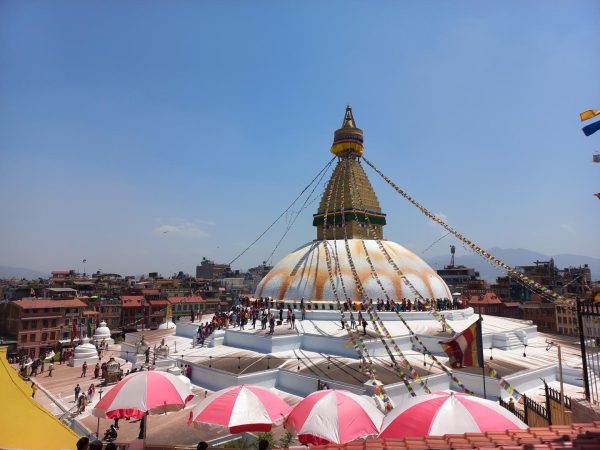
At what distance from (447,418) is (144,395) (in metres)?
5.19

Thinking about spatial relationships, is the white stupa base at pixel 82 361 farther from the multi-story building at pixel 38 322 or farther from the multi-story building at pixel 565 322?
the multi-story building at pixel 565 322

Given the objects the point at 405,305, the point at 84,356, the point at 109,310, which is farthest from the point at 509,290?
the point at 84,356

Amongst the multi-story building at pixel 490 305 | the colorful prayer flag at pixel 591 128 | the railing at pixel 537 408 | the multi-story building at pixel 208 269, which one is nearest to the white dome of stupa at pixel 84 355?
the railing at pixel 537 408

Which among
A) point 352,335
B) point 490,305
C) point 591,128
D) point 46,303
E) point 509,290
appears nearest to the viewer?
point 591,128

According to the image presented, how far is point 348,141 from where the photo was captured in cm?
2858

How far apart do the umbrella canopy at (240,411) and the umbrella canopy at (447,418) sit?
1938 mm

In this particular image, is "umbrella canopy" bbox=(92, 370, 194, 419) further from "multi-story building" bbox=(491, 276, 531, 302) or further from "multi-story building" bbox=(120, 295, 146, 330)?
"multi-story building" bbox=(491, 276, 531, 302)

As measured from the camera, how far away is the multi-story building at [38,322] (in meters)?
38.8

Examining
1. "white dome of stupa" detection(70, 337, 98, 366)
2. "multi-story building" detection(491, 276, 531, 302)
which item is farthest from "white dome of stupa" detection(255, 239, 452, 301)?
"multi-story building" detection(491, 276, 531, 302)

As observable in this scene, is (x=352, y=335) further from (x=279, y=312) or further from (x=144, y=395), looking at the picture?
(x=144, y=395)

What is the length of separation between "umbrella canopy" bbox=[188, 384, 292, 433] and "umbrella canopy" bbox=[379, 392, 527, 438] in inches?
76.3

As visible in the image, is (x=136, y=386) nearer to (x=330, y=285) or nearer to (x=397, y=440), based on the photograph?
(x=397, y=440)

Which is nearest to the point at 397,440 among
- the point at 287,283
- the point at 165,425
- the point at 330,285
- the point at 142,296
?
the point at 165,425

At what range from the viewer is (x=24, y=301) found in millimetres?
40688
